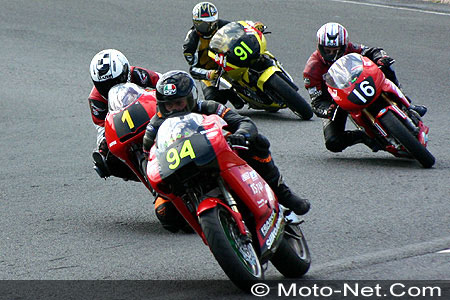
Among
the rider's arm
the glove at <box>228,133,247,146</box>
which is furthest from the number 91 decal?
the glove at <box>228,133,247,146</box>

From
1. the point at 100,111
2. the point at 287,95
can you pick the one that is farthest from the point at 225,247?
the point at 287,95

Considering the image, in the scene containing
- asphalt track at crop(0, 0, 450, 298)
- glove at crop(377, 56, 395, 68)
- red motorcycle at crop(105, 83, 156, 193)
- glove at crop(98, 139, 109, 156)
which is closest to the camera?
asphalt track at crop(0, 0, 450, 298)

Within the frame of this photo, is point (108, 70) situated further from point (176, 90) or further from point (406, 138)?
point (406, 138)

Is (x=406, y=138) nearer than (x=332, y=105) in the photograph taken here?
Yes

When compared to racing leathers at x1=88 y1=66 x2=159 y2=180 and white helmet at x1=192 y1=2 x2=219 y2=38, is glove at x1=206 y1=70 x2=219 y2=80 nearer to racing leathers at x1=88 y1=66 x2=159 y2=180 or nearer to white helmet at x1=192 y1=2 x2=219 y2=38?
white helmet at x1=192 y1=2 x2=219 y2=38

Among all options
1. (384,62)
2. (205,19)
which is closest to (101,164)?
(384,62)

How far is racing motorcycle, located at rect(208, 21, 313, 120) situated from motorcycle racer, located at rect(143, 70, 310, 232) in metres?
4.97

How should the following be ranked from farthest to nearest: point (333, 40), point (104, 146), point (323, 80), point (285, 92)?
point (285, 92) < point (323, 80) < point (333, 40) < point (104, 146)

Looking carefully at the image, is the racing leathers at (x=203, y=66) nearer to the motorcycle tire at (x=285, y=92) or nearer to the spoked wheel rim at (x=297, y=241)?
the motorcycle tire at (x=285, y=92)

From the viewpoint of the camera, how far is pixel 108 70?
836cm

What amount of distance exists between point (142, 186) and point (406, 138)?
2708 mm

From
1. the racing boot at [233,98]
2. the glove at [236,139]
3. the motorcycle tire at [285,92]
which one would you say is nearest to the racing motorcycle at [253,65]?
the motorcycle tire at [285,92]

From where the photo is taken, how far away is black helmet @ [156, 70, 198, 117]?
6.27 m

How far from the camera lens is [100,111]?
866 centimetres
